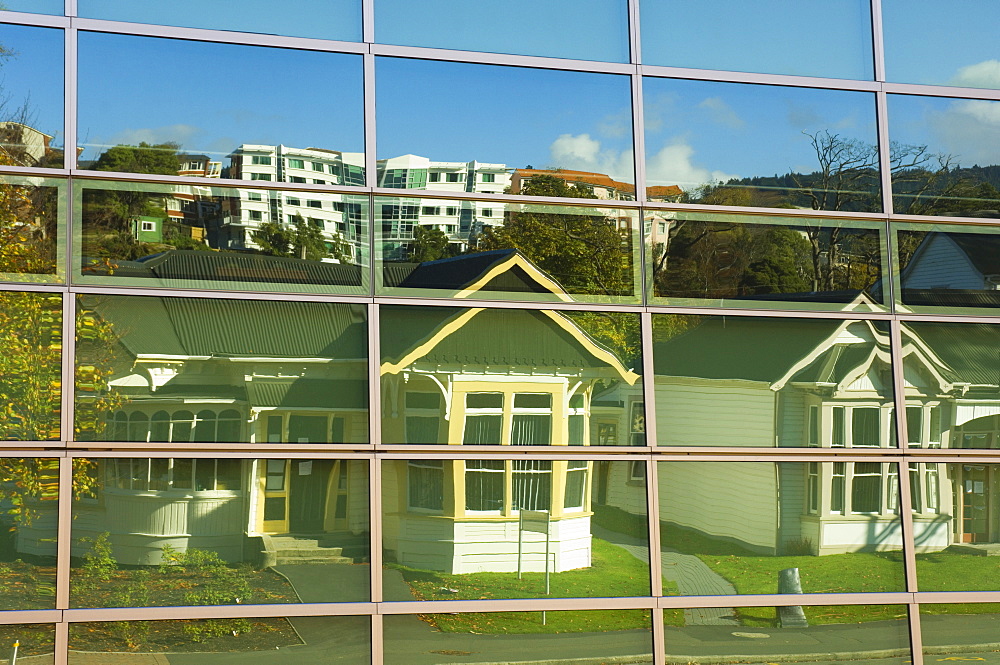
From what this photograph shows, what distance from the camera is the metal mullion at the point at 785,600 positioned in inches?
316

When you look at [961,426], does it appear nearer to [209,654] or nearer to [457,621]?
[457,621]

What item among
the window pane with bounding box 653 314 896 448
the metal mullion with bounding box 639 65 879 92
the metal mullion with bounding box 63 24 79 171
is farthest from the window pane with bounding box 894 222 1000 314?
the metal mullion with bounding box 63 24 79 171

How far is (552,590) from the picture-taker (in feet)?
25.8

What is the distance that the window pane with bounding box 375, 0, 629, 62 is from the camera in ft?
27.1

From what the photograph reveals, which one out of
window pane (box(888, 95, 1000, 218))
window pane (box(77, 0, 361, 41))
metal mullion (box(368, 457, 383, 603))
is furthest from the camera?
window pane (box(888, 95, 1000, 218))

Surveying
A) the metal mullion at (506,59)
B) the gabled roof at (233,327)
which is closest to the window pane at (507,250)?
the gabled roof at (233,327)

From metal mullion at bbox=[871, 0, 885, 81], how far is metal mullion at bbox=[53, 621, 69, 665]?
8.29 metres

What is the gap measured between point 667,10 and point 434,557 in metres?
5.18

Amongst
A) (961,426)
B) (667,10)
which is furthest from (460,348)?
(961,426)

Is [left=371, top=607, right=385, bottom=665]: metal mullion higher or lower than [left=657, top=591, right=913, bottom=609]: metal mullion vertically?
lower

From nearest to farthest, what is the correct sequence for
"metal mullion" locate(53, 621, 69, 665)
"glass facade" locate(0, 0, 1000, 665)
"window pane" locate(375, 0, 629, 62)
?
"metal mullion" locate(53, 621, 69, 665)
"glass facade" locate(0, 0, 1000, 665)
"window pane" locate(375, 0, 629, 62)

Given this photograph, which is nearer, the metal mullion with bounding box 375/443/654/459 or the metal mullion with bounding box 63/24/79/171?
the metal mullion with bounding box 63/24/79/171

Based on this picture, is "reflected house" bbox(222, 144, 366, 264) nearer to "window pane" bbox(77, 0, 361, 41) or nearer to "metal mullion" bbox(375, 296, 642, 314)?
"metal mullion" bbox(375, 296, 642, 314)

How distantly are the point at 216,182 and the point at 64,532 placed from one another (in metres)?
2.99
